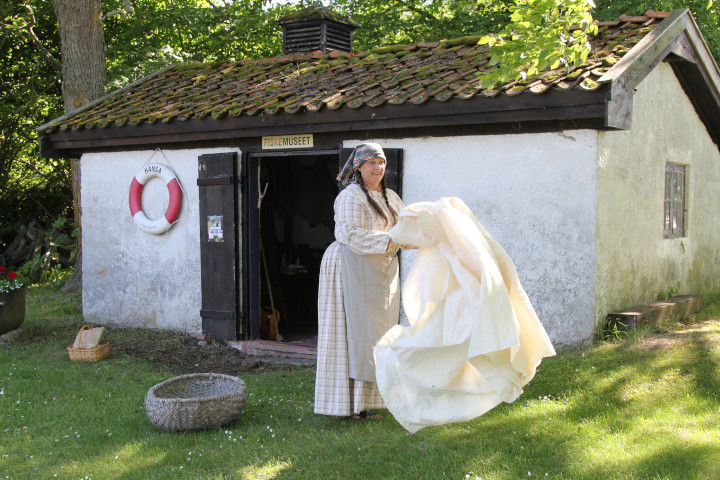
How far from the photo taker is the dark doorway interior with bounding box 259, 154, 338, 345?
9.52 m

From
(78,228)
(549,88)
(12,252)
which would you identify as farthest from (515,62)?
(12,252)

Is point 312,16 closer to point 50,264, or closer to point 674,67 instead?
point 674,67

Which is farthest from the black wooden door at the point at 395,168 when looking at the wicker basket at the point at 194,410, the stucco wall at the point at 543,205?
the wicker basket at the point at 194,410

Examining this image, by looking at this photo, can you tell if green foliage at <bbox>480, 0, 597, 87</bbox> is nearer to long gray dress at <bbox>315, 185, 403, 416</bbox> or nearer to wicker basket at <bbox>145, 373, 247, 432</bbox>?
long gray dress at <bbox>315, 185, 403, 416</bbox>

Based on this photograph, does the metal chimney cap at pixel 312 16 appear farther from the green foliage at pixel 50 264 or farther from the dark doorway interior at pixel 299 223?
the green foliage at pixel 50 264

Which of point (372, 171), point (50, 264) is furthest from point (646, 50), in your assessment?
point (50, 264)

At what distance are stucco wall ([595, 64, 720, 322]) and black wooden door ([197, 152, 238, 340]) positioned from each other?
3846 millimetres

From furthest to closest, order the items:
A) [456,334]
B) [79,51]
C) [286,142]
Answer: [79,51]
[286,142]
[456,334]

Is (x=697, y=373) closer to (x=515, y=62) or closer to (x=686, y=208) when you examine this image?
(x=515, y=62)

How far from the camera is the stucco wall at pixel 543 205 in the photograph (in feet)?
20.0

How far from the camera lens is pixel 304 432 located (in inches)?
189

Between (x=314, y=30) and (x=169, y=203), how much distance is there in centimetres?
382

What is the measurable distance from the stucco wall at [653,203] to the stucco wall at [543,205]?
0.48 ft

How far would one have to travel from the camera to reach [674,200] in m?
8.17
